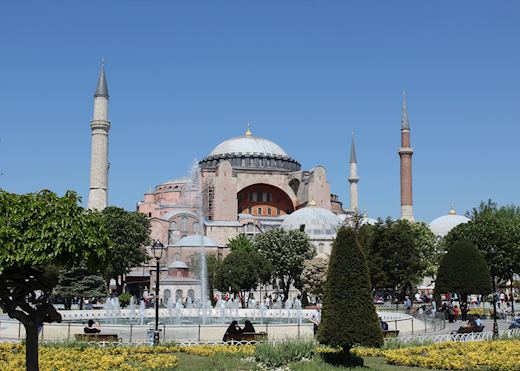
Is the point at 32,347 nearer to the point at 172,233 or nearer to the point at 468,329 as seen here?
the point at 468,329

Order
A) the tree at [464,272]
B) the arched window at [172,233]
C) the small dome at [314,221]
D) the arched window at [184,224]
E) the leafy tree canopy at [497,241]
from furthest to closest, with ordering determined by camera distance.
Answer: the arched window at [184,224]
the small dome at [314,221]
the arched window at [172,233]
the leafy tree canopy at [497,241]
the tree at [464,272]

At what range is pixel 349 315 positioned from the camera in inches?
496

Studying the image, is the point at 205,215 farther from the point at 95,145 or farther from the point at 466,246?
the point at 466,246

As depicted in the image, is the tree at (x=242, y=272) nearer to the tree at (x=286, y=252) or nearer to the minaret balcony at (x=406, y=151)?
the tree at (x=286, y=252)

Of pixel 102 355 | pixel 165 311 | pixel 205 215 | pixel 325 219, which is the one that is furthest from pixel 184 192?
A: pixel 102 355

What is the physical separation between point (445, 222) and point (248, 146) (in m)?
23.8

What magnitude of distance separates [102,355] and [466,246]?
64.2ft

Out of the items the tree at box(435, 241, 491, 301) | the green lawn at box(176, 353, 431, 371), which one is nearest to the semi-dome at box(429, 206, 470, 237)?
the tree at box(435, 241, 491, 301)

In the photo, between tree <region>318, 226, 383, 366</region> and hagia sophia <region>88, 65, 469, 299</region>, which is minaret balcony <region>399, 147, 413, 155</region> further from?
tree <region>318, 226, 383, 366</region>

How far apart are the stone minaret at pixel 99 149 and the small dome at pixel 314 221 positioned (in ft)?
56.2

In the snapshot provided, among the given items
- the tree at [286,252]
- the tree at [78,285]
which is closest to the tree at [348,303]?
the tree at [78,285]

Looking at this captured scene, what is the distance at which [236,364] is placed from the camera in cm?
1266

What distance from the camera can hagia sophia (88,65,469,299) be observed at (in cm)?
5500

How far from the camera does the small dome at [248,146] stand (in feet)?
253
